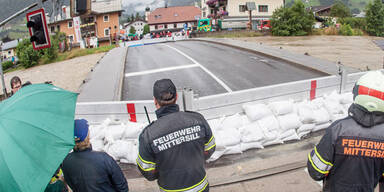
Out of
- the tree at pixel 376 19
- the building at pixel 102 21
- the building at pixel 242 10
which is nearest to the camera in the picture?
the tree at pixel 376 19

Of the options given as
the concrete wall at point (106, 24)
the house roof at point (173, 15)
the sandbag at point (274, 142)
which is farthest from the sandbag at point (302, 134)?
Answer: the house roof at point (173, 15)

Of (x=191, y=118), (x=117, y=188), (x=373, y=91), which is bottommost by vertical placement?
(x=117, y=188)

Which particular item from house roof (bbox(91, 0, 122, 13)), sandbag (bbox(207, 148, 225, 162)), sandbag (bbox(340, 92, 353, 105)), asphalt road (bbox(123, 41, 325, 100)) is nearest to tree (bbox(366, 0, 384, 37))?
asphalt road (bbox(123, 41, 325, 100))

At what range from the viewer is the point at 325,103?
20.0 ft

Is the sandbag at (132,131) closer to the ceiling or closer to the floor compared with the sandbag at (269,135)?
closer to the ceiling

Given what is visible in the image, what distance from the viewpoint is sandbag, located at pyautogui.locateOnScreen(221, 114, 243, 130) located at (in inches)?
212

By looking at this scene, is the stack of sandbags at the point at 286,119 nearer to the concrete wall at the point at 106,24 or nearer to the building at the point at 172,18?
the concrete wall at the point at 106,24

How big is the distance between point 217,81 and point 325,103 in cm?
479

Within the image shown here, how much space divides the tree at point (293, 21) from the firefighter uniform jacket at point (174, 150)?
29900 mm

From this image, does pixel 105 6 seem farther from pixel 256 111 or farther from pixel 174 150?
pixel 174 150

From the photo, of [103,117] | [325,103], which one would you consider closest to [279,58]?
[325,103]

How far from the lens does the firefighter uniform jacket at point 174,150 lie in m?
2.44

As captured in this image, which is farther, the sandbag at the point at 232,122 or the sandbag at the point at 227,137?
the sandbag at the point at 232,122

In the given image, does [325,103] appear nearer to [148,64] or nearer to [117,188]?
[117,188]
